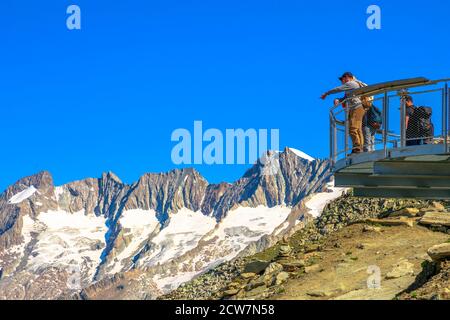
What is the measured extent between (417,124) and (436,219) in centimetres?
2443

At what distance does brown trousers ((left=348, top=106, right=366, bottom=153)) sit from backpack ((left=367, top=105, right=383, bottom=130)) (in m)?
0.33

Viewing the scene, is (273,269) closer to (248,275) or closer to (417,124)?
(248,275)

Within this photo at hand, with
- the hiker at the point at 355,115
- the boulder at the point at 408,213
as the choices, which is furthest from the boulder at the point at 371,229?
the hiker at the point at 355,115

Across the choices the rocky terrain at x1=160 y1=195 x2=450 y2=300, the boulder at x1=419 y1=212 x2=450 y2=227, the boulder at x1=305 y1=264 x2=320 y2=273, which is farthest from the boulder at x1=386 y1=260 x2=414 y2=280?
the boulder at x1=419 y1=212 x2=450 y2=227

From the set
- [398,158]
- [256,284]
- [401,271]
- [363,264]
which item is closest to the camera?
[398,158]

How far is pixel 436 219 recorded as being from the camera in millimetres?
49344

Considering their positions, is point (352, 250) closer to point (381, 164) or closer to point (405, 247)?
point (405, 247)

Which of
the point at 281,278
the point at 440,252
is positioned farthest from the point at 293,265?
the point at 440,252
